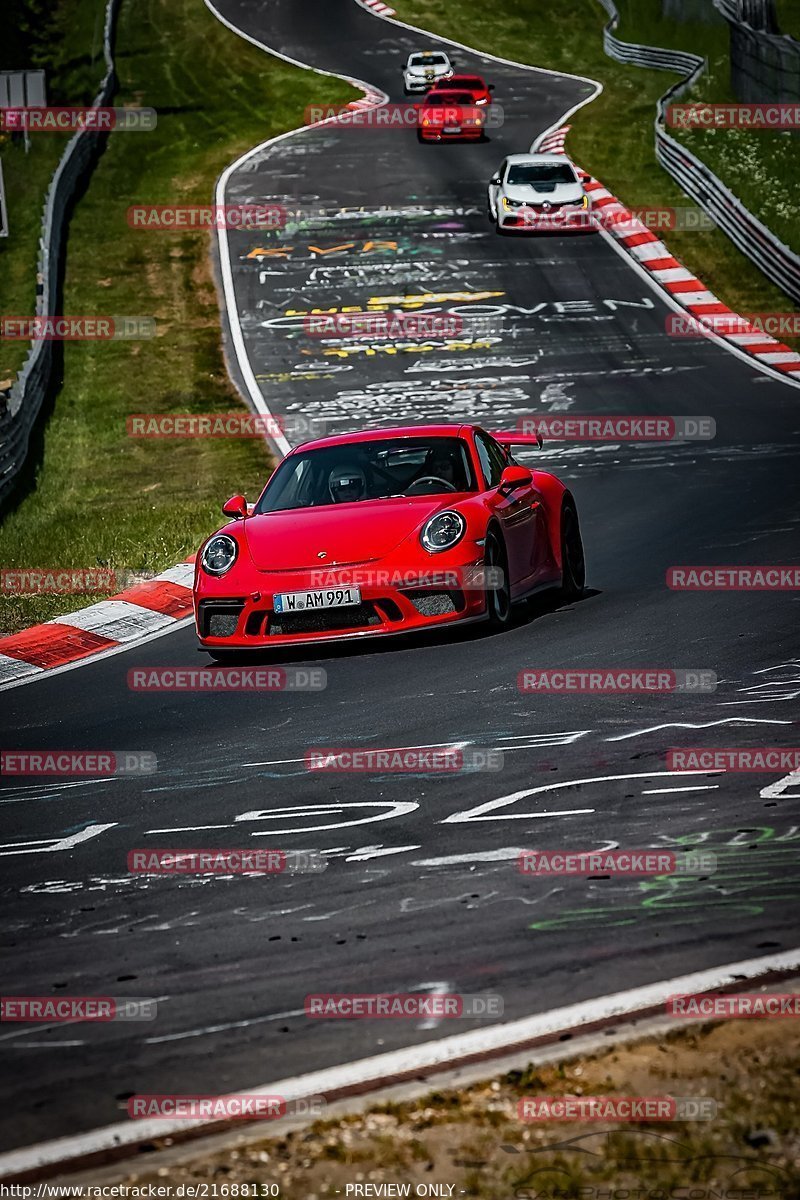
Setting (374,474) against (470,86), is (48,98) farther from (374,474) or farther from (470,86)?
(374,474)

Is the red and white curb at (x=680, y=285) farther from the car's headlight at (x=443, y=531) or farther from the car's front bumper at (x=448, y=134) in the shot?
the car's headlight at (x=443, y=531)

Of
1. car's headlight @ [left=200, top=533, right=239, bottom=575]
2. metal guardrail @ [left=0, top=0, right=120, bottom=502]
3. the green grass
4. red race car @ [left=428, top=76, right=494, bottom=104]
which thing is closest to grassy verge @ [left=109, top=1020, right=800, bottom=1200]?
car's headlight @ [left=200, top=533, right=239, bottom=575]

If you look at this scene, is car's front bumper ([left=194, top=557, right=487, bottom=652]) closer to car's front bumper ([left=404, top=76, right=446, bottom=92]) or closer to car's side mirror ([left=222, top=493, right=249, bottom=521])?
car's side mirror ([left=222, top=493, right=249, bottom=521])

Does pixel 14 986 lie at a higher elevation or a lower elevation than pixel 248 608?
higher

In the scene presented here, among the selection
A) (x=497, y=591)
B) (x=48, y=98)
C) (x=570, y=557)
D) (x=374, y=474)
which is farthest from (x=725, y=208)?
(x=48, y=98)

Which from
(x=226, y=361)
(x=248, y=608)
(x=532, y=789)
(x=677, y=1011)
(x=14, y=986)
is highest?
(x=677, y=1011)

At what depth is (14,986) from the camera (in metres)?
4.90

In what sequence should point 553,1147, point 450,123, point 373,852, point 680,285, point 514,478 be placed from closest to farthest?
point 553,1147 < point 373,852 < point 514,478 < point 680,285 < point 450,123

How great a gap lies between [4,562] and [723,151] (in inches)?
959

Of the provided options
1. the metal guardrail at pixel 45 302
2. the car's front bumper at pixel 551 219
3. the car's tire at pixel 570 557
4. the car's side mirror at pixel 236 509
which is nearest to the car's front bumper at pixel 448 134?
the metal guardrail at pixel 45 302

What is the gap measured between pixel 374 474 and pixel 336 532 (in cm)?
92

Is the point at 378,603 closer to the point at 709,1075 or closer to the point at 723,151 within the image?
the point at 709,1075

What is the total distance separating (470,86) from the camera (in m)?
46.2

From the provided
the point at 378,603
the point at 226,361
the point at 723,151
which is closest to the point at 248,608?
the point at 378,603
